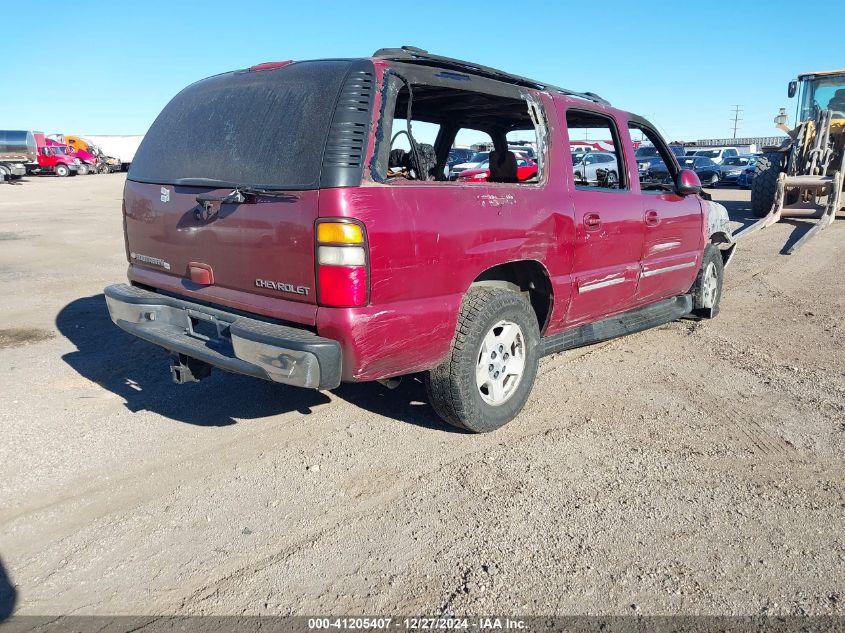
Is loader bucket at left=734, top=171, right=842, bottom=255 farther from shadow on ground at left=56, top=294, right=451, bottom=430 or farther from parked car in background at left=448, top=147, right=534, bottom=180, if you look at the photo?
shadow on ground at left=56, top=294, right=451, bottom=430

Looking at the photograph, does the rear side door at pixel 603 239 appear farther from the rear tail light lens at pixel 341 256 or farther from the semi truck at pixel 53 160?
the semi truck at pixel 53 160

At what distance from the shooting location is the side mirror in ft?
17.5

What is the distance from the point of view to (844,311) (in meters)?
6.82

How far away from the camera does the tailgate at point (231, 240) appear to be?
10.0 feet

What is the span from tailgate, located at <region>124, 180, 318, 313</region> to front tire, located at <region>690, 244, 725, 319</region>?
177 inches

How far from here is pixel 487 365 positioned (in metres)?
3.83

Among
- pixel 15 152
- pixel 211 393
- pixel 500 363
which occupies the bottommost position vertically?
pixel 211 393

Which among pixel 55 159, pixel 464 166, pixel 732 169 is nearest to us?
pixel 464 166

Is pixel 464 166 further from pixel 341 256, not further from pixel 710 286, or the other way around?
pixel 341 256

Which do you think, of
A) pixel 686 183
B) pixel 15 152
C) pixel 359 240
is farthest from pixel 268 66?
pixel 15 152

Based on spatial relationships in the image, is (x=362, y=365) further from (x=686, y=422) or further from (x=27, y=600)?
(x=686, y=422)

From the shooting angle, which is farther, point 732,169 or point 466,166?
Result: point 732,169

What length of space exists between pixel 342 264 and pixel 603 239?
2.29 m

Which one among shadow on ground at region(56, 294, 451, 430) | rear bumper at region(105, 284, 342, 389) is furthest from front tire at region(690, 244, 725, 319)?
rear bumper at region(105, 284, 342, 389)
